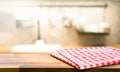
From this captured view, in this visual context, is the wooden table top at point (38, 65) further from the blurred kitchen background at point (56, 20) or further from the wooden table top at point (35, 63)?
the blurred kitchen background at point (56, 20)

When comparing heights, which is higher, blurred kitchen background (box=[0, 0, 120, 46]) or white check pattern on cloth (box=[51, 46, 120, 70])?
blurred kitchen background (box=[0, 0, 120, 46])

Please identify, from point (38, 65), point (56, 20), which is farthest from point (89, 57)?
point (56, 20)

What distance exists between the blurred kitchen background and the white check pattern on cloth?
81cm

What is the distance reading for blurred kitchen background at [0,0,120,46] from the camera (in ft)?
6.70

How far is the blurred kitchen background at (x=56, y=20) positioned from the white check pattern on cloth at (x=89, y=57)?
2.67 feet

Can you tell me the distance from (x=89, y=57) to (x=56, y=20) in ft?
3.51

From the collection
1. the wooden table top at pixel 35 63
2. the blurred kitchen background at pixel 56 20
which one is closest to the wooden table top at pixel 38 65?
the wooden table top at pixel 35 63

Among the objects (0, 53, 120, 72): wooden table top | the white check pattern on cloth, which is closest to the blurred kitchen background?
the white check pattern on cloth

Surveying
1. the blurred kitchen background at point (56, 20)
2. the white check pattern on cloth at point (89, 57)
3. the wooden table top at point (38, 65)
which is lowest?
the wooden table top at point (38, 65)

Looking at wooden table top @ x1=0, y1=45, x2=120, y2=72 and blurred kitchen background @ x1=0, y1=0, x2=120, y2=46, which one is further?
blurred kitchen background @ x1=0, y1=0, x2=120, y2=46

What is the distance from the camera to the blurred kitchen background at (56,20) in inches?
80.4

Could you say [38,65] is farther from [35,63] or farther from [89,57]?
[89,57]

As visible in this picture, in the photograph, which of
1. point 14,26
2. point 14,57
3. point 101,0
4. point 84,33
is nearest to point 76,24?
point 84,33

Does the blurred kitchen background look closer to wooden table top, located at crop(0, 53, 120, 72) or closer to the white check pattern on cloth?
the white check pattern on cloth
